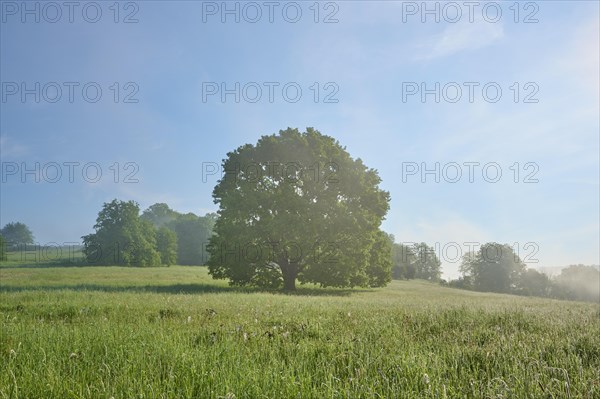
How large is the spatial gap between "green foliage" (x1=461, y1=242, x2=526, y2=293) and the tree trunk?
7309 centimetres

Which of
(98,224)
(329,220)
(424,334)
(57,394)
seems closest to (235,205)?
(329,220)

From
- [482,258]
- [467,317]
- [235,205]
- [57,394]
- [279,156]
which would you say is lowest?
[482,258]

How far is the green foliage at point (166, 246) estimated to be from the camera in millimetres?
86312

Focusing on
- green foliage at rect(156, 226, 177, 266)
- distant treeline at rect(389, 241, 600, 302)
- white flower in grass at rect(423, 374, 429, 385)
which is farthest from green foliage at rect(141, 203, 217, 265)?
white flower in grass at rect(423, 374, 429, 385)

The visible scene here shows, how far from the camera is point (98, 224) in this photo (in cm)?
8069

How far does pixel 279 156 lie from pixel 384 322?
1020 inches

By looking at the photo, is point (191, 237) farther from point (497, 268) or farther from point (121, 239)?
point (497, 268)

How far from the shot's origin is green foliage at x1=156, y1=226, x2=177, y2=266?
8631 cm

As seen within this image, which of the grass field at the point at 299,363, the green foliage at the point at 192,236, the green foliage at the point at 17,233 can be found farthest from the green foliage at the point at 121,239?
the green foliage at the point at 17,233

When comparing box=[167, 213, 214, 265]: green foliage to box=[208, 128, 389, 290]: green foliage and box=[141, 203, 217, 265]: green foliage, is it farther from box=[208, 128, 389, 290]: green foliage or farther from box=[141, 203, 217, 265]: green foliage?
box=[208, 128, 389, 290]: green foliage

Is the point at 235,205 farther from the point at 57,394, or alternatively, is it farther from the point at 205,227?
the point at 205,227

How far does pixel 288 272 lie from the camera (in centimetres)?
3291

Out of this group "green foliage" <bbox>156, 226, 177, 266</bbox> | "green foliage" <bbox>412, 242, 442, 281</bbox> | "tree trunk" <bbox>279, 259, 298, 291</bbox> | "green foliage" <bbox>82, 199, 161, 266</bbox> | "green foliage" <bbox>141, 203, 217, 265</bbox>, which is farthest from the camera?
"green foliage" <bbox>412, 242, 442, 281</bbox>

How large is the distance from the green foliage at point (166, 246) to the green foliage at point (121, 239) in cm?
471
